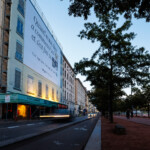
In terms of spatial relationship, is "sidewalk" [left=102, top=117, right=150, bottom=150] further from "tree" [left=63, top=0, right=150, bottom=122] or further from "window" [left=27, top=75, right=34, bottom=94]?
"window" [left=27, top=75, right=34, bottom=94]

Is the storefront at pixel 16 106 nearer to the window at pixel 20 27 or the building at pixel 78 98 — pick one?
the window at pixel 20 27

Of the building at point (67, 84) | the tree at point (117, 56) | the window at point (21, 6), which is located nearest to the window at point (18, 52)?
the window at point (21, 6)

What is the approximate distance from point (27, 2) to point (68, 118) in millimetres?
22129

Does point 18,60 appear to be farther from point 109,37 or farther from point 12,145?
point 12,145

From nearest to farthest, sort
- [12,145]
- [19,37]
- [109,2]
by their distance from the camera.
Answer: [109,2]
[12,145]
[19,37]

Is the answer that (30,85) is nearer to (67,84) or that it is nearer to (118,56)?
(118,56)

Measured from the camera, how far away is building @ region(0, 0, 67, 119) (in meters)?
25.0

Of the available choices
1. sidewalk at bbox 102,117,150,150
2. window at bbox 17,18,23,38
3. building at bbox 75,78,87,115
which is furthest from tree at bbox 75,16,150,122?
building at bbox 75,78,87,115

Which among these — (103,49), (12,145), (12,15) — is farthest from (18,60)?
(12,145)

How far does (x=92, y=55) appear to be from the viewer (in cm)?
1889

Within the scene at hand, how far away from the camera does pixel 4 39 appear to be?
25.8 metres

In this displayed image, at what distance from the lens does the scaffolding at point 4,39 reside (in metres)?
24.2

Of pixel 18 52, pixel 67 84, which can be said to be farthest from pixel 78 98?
pixel 18 52

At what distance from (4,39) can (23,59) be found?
4429mm
